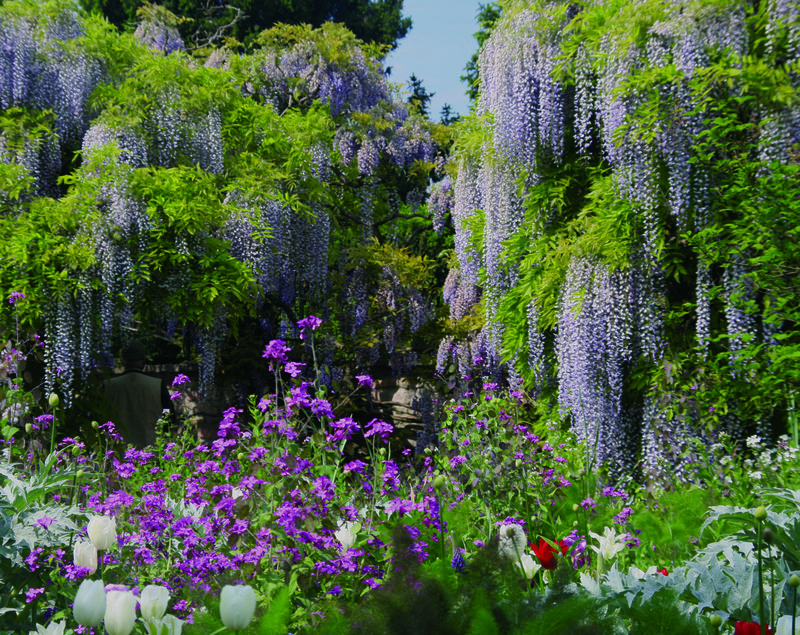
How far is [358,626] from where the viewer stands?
104 cm

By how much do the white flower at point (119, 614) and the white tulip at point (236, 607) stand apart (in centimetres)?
21

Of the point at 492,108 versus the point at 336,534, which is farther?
the point at 492,108

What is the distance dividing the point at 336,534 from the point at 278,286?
20.5 ft

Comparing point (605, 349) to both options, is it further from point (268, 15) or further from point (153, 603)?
point (268, 15)

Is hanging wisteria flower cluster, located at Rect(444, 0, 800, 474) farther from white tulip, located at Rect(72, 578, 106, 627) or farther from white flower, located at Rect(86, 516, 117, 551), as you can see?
white tulip, located at Rect(72, 578, 106, 627)

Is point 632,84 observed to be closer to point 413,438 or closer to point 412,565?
point 412,565

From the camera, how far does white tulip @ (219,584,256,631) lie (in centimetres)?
113

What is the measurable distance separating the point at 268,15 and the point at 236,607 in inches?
694

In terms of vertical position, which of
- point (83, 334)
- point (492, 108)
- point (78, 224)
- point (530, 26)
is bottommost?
point (83, 334)

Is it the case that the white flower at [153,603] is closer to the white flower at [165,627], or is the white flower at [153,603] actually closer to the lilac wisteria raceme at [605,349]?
the white flower at [165,627]

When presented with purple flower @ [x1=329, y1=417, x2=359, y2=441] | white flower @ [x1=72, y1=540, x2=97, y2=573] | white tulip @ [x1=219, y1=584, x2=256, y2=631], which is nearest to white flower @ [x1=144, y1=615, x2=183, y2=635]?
white tulip @ [x1=219, y1=584, x2=256, y2=631]

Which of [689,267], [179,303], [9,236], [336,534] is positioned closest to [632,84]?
[689,267]

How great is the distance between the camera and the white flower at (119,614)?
4.01ft

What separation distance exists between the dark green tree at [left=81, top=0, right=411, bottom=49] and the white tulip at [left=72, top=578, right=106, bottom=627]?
15.2 metres
